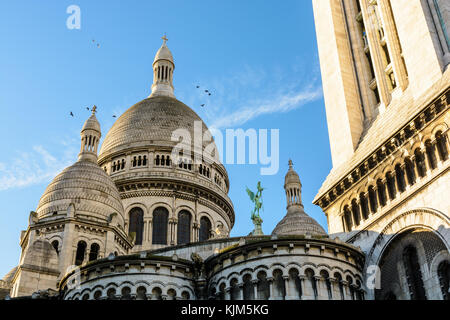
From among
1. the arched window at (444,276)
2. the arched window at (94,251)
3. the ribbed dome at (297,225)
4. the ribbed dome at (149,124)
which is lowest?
the arched window at (444,276)

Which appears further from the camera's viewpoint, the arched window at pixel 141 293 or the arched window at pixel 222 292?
the arched window at pixel 141 293

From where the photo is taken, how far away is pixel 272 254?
26.3 m

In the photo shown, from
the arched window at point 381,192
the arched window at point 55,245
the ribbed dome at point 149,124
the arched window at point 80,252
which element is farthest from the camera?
the ribbed dome at point 149,124

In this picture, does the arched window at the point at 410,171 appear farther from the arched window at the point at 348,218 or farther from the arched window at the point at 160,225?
the arched window at the point at 160,225

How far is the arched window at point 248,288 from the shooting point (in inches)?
1019

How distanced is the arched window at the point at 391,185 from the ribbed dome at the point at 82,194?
2458 cm

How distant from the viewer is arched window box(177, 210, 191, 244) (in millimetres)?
53625

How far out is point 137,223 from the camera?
176 ft

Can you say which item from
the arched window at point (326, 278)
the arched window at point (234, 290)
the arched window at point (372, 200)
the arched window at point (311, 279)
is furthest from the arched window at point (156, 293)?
the arched window at point (372, 200)

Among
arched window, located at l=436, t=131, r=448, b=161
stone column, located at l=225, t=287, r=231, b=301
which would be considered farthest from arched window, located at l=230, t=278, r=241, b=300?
arched window, located at l=436, t=131, r=448, b=161

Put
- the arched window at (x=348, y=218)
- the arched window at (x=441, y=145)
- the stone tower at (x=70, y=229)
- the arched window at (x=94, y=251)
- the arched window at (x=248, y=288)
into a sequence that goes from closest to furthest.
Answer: the arched window at (x=441, y=145) < the arched window at (x=248, y=288) < the arched window at (x=348, y=218) < the stone tower at (x=70, y=229) < the arched window at (x=94, y=251)

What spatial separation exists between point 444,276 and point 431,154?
474cm

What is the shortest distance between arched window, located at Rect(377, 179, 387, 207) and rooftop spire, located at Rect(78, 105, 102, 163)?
29.5m
